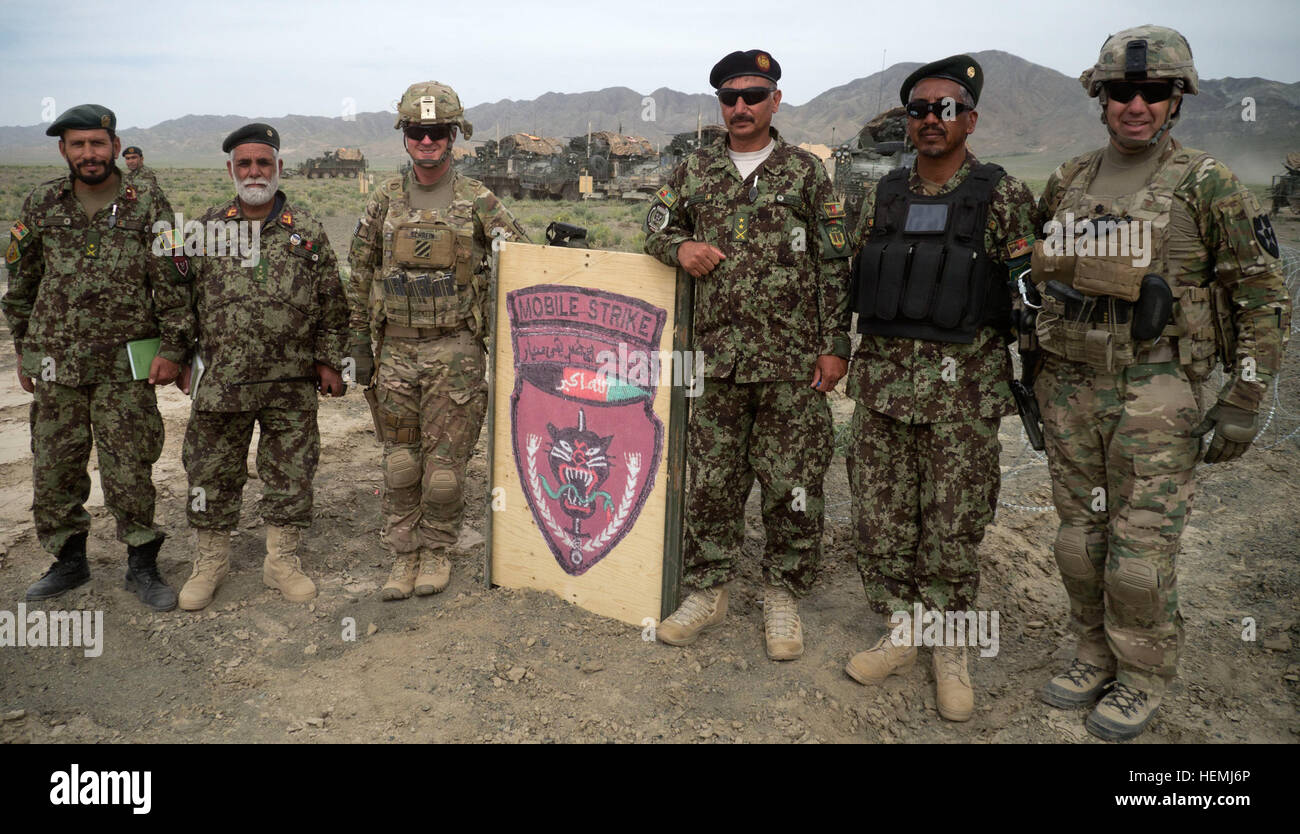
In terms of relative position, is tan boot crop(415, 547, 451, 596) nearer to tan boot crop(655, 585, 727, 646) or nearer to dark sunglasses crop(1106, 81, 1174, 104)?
tan boot crop(655, 585, 727, 646)

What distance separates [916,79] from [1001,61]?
6116 inches

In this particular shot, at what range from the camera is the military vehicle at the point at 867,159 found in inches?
750

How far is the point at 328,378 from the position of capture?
4.34m

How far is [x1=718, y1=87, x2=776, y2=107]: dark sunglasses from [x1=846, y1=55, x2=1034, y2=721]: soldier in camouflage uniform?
1.84 ft

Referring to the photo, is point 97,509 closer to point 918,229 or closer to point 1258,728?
point 918,229

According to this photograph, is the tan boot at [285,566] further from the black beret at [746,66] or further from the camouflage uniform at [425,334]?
the black beret at [746,66]

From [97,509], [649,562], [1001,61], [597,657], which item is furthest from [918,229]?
[1001,61]

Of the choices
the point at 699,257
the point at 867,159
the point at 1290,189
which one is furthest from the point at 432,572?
the point at 1290,189

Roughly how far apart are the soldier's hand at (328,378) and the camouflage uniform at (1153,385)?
3.32 m

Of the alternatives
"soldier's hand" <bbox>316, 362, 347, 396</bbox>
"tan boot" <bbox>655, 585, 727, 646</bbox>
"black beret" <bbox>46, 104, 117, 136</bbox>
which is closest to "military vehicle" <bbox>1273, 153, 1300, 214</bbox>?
"tan boot" <bbox>655, 585, 727, 646</bbox>

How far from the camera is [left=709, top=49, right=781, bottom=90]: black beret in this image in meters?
3.43

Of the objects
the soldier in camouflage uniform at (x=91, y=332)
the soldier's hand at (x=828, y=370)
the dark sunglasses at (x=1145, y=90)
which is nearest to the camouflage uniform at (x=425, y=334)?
the soldier in camouflage uniform at (x=91, y=332)

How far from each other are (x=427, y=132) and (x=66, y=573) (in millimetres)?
2914

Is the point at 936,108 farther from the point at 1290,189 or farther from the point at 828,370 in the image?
the point at 1290,189
